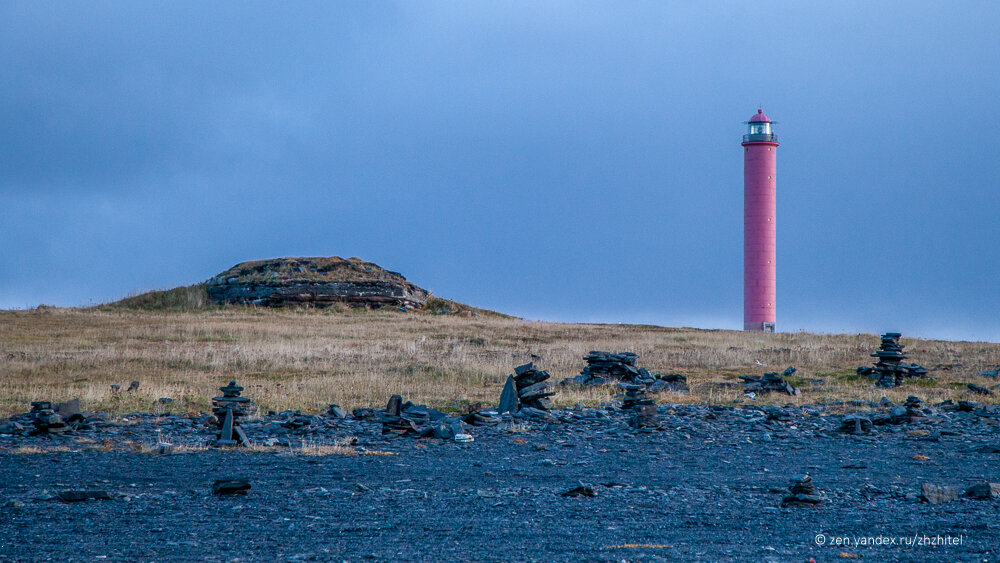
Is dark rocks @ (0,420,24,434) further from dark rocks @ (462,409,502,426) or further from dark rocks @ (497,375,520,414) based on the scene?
dark rocks @ (497,375,520,414)

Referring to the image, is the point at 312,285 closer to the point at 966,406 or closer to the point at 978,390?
the point at 978,390

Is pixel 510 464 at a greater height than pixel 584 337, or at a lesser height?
lesser

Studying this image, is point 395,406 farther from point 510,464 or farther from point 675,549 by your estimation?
point 675,549

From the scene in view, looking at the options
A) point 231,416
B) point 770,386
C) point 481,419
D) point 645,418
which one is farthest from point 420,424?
point 770,386

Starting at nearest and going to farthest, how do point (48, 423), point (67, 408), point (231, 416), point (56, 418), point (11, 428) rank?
point (231, 416)
point (48, 423)
point (56, 418)
point (11, 428)
point (67, 408)

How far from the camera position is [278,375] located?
27.0 meters

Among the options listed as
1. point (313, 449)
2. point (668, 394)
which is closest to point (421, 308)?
point (668, 394)

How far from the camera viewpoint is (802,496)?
9789mm

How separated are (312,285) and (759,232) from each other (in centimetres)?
2570

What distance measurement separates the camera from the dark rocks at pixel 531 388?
19.8 metres

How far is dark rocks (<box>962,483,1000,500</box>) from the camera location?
10125 mm

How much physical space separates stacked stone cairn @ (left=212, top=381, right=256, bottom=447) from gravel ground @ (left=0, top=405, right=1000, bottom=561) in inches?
16.2

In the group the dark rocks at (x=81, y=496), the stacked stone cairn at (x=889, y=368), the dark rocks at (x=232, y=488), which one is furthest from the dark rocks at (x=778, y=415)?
the dark rocks at (x=81, y=496)

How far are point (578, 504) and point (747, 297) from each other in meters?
46.9
